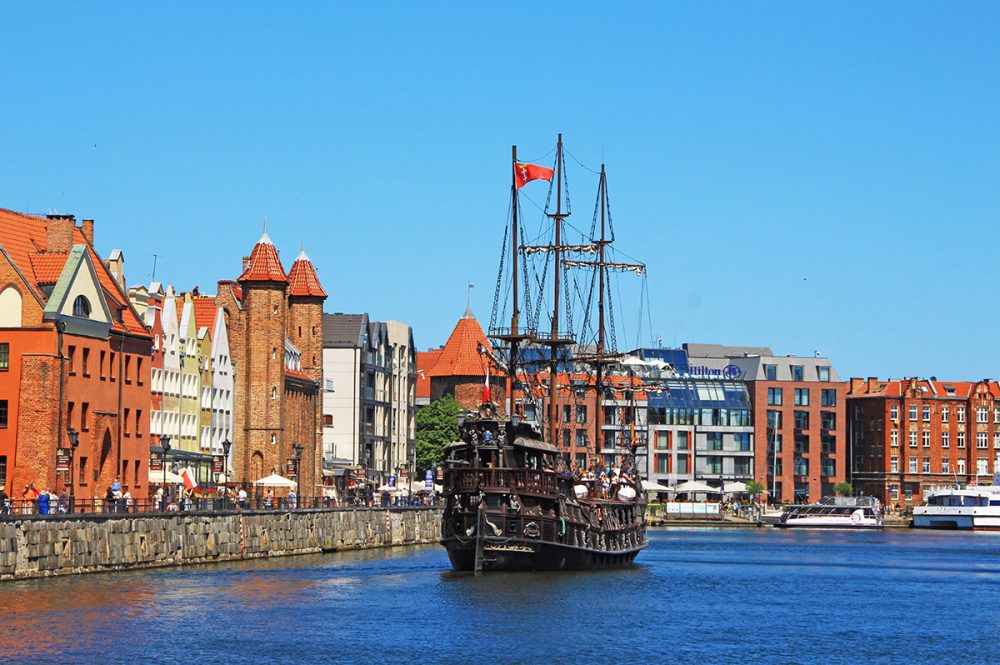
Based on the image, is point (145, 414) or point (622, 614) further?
point (145, 414)

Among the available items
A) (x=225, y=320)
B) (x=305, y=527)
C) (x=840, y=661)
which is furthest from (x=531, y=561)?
(x=225, y=320)

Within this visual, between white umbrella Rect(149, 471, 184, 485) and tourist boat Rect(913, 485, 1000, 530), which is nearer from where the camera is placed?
white umbrella Rect(149, 471, 184, 485)

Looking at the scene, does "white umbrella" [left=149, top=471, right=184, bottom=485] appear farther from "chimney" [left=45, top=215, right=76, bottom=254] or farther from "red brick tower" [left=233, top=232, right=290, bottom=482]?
"red brick tower" [left=233, top=232, right=290, bottom=482]

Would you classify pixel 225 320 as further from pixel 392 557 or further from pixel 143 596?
pixel 143 596

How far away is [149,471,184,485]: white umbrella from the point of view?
113 meters

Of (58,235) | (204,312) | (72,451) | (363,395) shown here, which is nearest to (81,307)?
(58,235)

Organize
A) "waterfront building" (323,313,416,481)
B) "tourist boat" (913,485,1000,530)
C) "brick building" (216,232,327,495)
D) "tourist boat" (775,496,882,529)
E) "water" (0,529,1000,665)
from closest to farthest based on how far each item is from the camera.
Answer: "water" (0,529,1000,665), "brick building" (216,232,327,495), "waterfront building" (323,313,416,481), "tourist boat" (775,496,882,529), "tourist boat" (913,485,1000,530)

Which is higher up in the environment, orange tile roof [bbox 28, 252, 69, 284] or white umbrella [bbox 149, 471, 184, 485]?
orange tile roof [bbox 28, 252, 69, 284]

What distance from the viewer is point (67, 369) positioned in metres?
98.2

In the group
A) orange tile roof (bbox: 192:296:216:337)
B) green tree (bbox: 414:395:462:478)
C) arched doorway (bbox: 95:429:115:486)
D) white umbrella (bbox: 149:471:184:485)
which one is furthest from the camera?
green tree (bbox: 414:395:462:478)

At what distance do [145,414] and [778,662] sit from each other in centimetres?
5982

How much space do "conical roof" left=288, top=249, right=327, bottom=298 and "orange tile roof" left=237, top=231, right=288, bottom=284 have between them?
1396 cm

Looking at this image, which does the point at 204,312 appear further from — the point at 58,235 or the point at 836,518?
the point at 836,518

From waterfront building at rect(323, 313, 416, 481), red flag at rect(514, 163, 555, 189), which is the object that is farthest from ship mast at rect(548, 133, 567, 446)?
waterfront building at rect(323, 313, 416, 481)
